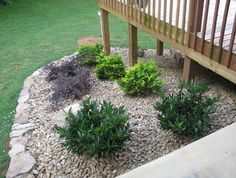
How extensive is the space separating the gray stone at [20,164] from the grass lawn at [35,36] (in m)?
0.14

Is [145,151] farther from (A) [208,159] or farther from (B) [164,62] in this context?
(B) [164,62]

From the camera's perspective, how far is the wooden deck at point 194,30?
9.50ft

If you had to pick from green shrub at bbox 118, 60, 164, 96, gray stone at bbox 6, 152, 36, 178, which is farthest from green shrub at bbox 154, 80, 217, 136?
gray stone at bbox 6, 152, 36, 178

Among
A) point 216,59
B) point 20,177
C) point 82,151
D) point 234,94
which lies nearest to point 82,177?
point 82,151

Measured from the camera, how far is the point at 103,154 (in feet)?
8.97

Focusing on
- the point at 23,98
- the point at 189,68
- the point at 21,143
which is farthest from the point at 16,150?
the point at 189,68

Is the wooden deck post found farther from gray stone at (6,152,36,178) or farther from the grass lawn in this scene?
the grass lawn

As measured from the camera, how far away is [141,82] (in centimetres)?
405

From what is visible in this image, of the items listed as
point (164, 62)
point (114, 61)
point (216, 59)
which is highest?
point (216, 59)

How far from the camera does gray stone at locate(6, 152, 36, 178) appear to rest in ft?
9.75

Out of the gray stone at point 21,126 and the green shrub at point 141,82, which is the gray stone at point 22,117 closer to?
the gray stone at point 21,126

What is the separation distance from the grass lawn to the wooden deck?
7.10 ft

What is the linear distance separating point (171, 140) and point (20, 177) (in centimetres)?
165

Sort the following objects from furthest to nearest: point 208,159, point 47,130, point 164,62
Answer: point 164,62 → point 47,130 → point 208,159
